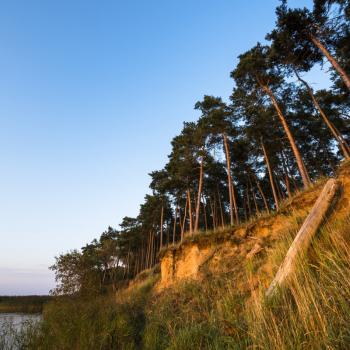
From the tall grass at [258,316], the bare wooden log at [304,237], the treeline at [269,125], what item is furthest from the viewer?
the treeline at [269,125]

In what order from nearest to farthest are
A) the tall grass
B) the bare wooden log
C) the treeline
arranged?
the tall grass
the bare wooden log
the treeline

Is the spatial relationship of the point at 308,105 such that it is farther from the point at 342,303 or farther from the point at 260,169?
the point at 342,303

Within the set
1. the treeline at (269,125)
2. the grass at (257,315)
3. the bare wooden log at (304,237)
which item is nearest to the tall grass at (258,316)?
the grass at (257,315)

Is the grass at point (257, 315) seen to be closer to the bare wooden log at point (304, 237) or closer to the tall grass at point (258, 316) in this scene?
the tall grass at point (258, 316)

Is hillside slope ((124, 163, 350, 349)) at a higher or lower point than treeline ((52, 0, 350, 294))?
lower

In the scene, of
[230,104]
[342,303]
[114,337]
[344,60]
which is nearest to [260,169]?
[230,104]

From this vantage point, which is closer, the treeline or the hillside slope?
the hillside slope

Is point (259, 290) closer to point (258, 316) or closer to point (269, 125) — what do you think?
point (258, 316)

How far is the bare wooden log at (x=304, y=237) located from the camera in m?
4.41

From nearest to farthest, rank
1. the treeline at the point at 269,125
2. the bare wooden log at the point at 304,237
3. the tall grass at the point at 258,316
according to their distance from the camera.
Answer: the tall grass at the point at 258,316, the bare wooden log at the point at 304,237, the treeline at the point at 269,125

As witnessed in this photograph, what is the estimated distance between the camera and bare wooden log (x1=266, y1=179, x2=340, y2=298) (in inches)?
173

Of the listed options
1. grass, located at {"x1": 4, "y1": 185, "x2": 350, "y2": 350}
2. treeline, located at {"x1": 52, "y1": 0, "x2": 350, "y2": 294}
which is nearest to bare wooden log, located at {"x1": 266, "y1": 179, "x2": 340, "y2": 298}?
grass, located at {"x1": 4, "y1": 185, "x2": 350, "y2": 350}

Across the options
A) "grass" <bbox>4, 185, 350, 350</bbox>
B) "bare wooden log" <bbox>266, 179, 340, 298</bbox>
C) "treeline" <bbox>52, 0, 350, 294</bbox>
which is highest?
"treeline" <bbox>52, 0, 350, 294</bbox>

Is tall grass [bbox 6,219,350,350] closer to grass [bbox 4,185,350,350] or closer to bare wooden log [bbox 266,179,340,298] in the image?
grass [bbox 4,185,350,350]
